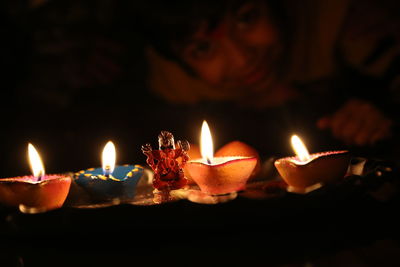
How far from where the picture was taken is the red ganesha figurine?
3.47 ft

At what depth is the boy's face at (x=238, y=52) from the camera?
2588mm

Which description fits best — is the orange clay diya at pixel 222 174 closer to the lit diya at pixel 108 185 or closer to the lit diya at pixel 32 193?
the lit diya at pixel 108 185

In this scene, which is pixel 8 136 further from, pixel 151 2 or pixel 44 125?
pixel 151 2

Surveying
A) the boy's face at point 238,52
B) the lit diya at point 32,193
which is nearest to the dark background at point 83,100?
the boy's face at point 238,52

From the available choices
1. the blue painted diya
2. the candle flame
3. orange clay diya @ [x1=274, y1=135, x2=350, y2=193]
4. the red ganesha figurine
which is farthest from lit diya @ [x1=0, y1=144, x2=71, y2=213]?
orange clay diya @ [x1=274, y1=135, x2=350, y2=193]

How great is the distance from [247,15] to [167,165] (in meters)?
1.82

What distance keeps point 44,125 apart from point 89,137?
1.11 feet

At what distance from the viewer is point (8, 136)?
9.21 ft

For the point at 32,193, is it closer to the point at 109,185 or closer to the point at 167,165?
the point at 109,185

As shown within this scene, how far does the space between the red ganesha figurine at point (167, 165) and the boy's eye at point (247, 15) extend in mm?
1709

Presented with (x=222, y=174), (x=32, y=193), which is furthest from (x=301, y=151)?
(x=32, y=193)

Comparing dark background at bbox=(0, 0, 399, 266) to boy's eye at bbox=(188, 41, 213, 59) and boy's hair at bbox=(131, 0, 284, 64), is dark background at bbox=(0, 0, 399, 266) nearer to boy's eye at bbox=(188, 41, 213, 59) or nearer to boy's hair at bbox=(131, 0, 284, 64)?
boy's hair at bbox=(131, 0, 284, 64)

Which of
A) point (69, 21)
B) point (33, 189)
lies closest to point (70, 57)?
point (69, 21)

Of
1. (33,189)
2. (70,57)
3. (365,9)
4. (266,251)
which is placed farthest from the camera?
(70,57)
